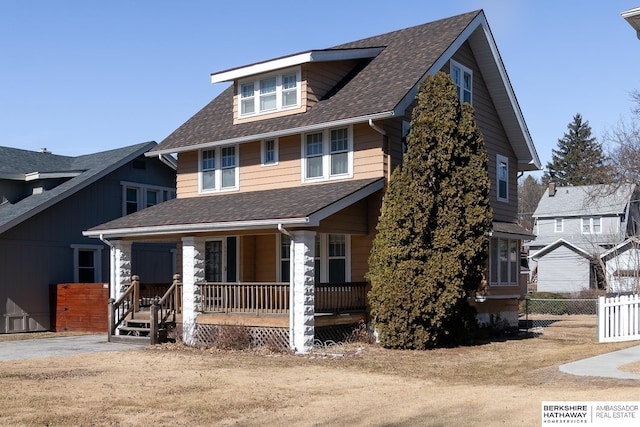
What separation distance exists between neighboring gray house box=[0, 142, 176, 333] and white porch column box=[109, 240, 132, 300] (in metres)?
4.96

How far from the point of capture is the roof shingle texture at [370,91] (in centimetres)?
2073

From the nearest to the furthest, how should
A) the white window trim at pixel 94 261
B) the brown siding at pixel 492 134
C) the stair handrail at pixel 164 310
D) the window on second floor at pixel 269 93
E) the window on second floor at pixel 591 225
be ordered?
1. the stair handrail at pixel 164 310
2. the window on second floor at pixel 269 93
3. the brown siding at pixel 492 134
4. the white window trim at pixel 94 261
5. the window on second floor at pixel 591 225

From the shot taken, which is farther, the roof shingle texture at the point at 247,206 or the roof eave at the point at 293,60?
the roof eave at the point at 293,60

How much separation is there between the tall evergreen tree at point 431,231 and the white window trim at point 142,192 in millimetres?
14551

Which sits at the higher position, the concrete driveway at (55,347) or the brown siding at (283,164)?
the brown siding at (283,164)

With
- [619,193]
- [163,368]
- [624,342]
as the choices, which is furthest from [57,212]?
[619,193]

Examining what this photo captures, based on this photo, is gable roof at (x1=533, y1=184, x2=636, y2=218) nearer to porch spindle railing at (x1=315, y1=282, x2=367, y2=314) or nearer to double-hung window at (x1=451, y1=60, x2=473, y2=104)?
double-hung window at (x1=451, y1=60, x2=473, y2=104)

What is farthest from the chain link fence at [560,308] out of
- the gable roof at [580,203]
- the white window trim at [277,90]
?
the white window trim at [277,90]

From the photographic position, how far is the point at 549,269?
55.3 metres

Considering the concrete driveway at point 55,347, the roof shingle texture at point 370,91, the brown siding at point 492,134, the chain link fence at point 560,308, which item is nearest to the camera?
the concrete driveway at point 55,347

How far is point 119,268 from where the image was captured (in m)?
23.2

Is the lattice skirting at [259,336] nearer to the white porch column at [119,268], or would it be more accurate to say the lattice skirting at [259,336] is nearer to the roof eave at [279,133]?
the white porch column at [119,268]

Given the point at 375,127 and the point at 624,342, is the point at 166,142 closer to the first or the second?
the point at 375,127

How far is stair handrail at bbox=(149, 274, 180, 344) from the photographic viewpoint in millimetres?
20578
